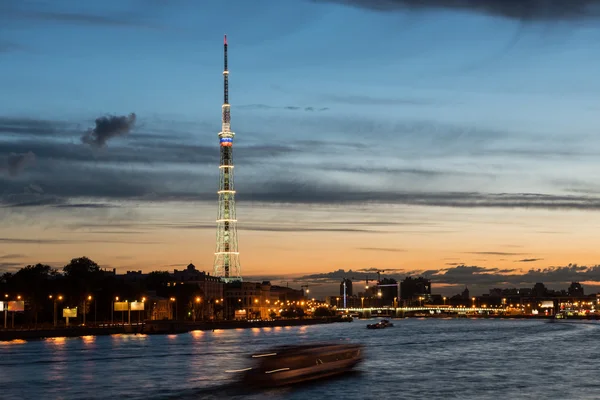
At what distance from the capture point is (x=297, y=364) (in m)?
59.4

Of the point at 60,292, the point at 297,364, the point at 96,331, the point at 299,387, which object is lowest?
the point at 299,387

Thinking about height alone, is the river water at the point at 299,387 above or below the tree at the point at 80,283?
below

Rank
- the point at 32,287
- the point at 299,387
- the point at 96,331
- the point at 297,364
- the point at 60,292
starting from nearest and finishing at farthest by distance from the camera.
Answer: the point at 299,387 → the point at 297,364 → the point at 96,331 → the point at 32,287 → the point at 60,292

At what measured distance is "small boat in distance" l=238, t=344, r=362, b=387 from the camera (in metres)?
56.2

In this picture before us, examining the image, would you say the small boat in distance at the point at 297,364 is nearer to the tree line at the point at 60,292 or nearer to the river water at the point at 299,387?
the river water at the point at 299,387

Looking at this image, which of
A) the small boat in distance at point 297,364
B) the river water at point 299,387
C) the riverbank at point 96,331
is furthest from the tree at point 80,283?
the small boat in distance at point 297,364

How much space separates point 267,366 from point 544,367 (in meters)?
32.2

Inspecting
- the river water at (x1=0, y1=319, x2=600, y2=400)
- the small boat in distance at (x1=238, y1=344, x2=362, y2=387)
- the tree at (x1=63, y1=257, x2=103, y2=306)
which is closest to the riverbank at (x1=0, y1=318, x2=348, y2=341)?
the tree at (x1=63, y1=257, x2=103, y2=306)

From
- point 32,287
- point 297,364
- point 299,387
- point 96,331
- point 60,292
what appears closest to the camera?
point 299,387

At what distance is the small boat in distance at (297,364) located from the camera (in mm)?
56219

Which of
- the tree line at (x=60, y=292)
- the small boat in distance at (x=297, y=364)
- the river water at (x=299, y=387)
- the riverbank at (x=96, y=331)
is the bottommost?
the river water at (x=299, y=387)

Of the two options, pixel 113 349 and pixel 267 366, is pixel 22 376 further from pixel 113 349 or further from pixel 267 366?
pixel 113 349

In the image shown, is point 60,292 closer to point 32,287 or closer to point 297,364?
point 32,287

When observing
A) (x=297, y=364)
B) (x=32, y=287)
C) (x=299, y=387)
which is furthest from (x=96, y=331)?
A: (x=299, y=387)
